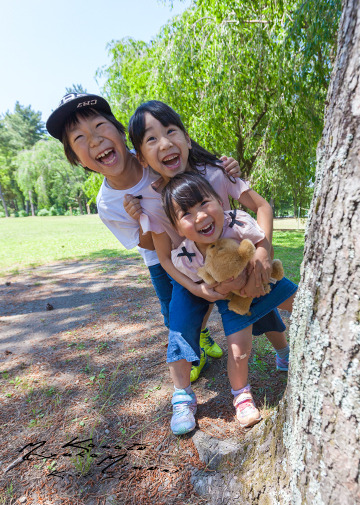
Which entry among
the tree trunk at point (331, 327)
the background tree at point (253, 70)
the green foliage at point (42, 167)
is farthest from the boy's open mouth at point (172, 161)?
the green foliage at point (42, 167)

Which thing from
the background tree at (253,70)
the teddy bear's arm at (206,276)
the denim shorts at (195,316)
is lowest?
the denim shorts at (195,316)

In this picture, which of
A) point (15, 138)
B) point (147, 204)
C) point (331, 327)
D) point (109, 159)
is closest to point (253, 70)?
point (109, 159)

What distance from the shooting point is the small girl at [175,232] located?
1.53m

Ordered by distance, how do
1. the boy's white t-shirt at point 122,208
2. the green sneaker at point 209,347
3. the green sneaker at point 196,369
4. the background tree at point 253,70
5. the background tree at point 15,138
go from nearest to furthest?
the boy's white t-shirt at point 122,208, the green sneaker at point 196,369, the green sneaker at point 209,347, the background tree at point 253,70, the background tree at point 15,138

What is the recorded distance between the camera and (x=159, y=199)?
1.71m

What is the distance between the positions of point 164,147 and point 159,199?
31cm

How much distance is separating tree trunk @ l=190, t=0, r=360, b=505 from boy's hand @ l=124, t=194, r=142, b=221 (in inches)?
35.9

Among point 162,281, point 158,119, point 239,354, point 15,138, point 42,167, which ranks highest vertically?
point 15,138

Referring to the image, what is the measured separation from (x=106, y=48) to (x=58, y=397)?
9.75m

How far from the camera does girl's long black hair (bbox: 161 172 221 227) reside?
1.43 meters

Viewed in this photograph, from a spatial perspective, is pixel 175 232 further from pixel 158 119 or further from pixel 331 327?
pixel 331 327

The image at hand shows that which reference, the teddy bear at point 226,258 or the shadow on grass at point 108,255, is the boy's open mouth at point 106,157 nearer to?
the teddy bear at point 226,258

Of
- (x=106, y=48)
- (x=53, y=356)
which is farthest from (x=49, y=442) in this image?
(x=106, y=48)

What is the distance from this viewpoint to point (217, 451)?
144 centimetres
